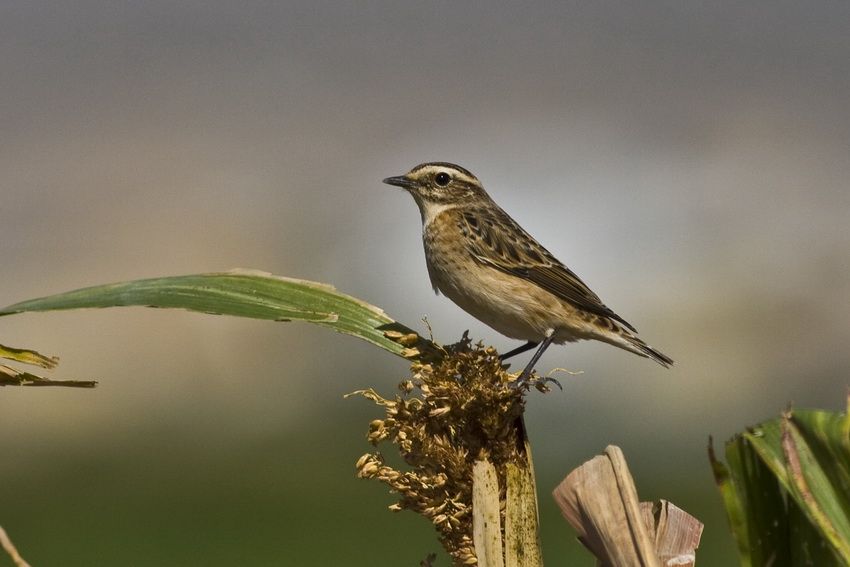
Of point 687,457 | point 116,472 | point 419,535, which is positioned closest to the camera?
point 419,535

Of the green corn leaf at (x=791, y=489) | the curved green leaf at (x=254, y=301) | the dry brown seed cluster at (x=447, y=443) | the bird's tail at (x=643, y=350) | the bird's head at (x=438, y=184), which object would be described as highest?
the bird's head at (x=438, y=184)

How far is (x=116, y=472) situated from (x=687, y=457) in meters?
8.50

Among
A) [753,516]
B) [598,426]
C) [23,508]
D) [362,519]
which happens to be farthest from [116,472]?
[753,516]

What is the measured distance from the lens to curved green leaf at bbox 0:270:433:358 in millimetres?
2535

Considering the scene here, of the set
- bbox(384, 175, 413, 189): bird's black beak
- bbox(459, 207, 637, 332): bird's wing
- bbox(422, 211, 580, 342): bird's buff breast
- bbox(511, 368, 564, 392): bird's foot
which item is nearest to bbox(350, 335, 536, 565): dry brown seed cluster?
bbox(511, 368, 564, 392): bird's foot

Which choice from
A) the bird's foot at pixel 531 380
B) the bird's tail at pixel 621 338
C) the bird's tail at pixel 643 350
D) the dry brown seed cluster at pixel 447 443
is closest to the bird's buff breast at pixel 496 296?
the bird's tail at pixel 621 338

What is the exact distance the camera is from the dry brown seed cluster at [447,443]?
2518mm

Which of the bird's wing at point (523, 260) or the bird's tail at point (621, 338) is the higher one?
the bird's wing at point (523, 260)

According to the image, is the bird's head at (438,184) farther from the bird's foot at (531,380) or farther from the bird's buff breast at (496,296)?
the bird's foot at (531,380)

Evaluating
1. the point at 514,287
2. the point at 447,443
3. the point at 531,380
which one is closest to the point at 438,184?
the point at 514,287

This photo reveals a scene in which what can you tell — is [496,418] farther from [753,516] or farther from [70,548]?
[70,548]

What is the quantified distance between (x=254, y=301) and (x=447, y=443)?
0.55 metres

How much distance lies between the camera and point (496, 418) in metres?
2.55

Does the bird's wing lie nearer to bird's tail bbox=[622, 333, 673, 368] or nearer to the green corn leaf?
bird's tail bbox=[622, 333, 673, 368]
